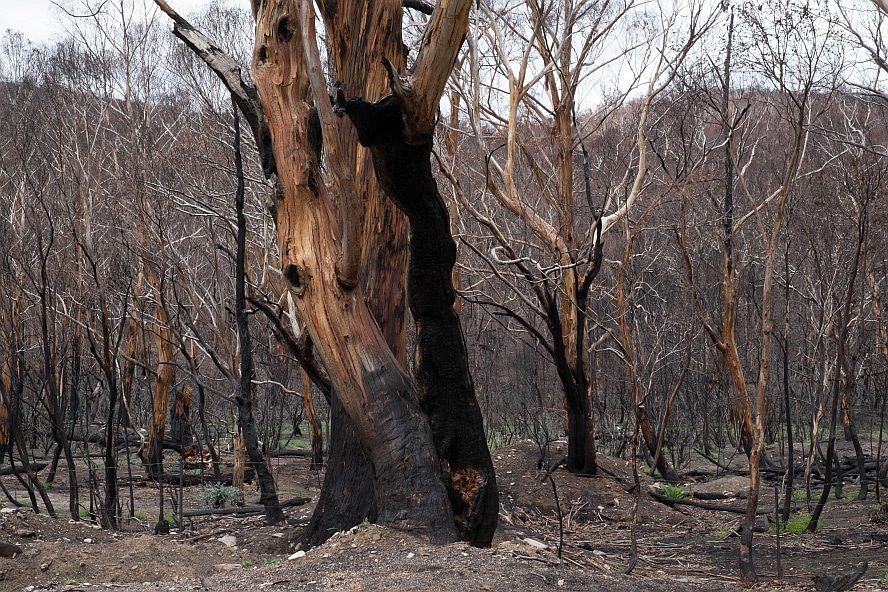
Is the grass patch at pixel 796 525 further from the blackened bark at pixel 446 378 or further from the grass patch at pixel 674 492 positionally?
the blackened bark at pixel 446 378

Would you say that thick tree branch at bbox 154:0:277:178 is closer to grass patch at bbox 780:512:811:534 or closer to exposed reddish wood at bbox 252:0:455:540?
exposed reddish wood at bbox 252:0:455:540

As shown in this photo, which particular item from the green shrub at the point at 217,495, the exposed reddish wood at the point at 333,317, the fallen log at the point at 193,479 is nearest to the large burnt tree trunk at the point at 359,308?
the exposed reddish wood at the point at 333,317

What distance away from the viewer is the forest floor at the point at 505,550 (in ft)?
12.7

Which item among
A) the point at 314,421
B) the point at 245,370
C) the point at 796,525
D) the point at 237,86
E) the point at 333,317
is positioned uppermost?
the point at 237,86

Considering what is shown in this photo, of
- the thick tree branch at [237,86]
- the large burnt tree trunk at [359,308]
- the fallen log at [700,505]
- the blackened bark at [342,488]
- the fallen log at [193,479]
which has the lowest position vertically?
the fallen log at [700,505]

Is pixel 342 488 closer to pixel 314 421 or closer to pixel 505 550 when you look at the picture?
pixel 505 550

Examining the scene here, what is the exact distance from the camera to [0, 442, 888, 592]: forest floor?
12.7ft

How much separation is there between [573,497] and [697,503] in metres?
1.46

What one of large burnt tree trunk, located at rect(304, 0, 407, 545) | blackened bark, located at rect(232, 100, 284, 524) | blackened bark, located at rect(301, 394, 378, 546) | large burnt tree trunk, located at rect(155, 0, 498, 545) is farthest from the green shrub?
large burnt tree trunk, located at rect(155, 0, 498, 545)

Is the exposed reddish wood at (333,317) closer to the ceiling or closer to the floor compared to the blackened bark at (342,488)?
closer to the ceiling

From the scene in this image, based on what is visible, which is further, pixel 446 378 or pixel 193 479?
pixel 193 479

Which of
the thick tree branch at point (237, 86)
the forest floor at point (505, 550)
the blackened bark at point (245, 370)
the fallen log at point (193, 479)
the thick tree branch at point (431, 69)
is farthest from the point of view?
the fallen log at point (193, 479)

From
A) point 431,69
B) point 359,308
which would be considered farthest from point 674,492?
point 431,69

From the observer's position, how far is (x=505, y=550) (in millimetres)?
4195
